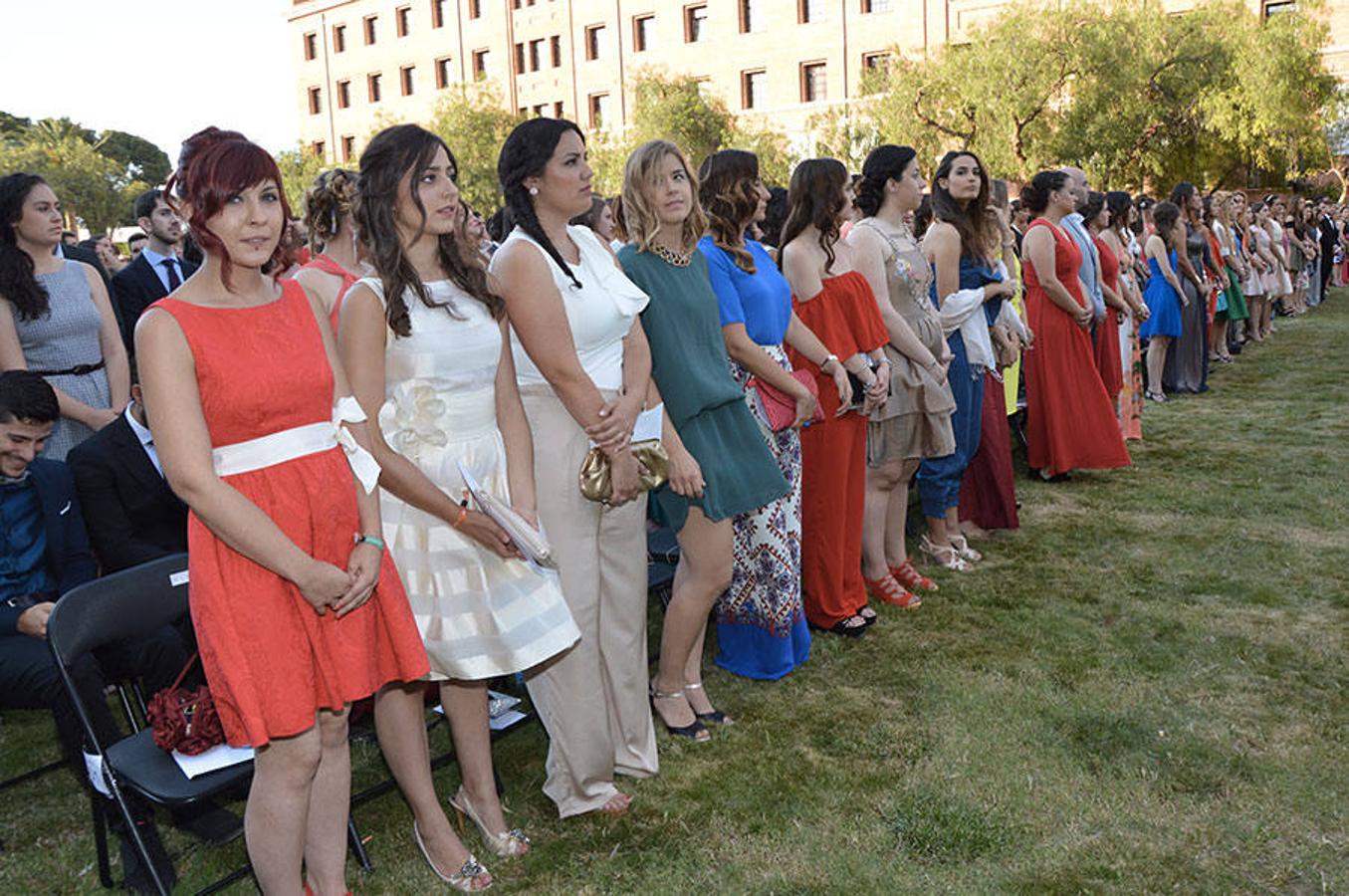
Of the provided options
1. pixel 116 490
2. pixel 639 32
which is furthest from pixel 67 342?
pixel 639 32

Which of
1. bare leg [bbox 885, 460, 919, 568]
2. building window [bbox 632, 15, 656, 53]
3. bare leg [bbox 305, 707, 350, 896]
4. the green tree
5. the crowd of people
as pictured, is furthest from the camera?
the green tree

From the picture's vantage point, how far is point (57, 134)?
47.0 meters

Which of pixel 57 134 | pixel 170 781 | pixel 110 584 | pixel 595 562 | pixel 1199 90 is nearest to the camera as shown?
pixel 170 781

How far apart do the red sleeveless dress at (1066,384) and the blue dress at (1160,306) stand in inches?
135

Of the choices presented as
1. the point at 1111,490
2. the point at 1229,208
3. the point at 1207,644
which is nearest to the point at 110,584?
the point at 1207,644

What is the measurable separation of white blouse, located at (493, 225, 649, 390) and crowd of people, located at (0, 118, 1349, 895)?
0.01m

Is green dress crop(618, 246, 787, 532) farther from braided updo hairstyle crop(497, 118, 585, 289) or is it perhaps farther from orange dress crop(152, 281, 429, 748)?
orange dress crop(152, 281, 429, 748)

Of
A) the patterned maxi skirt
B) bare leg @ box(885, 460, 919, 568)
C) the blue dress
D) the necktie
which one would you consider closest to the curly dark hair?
the patterned maxi skirt

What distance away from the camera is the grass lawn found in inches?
121

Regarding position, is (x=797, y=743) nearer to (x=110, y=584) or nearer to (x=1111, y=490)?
(x=110, y=584)

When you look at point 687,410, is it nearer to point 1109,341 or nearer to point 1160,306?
point 1109,341

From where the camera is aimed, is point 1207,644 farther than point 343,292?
Yes

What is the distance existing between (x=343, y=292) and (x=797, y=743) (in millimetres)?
2159

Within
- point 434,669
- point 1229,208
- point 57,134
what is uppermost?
point 57,134
